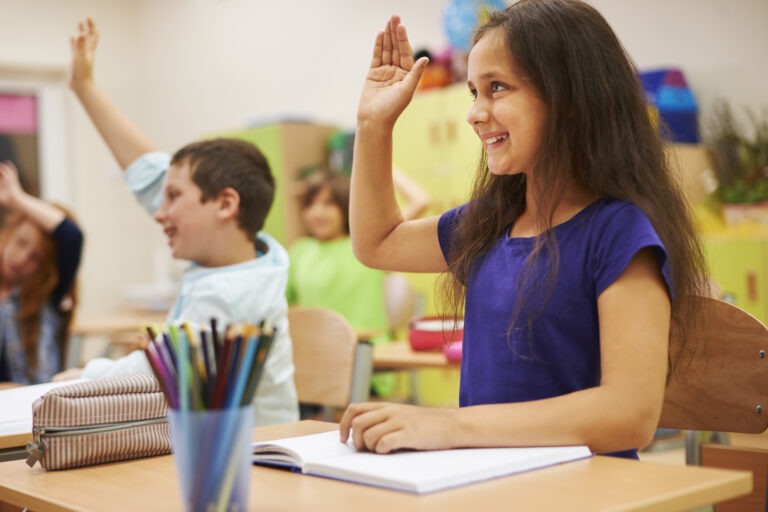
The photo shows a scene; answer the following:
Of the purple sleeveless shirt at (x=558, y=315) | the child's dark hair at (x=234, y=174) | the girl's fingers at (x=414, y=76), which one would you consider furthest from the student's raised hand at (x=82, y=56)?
the purple sleeveless shirt at (x=558, y=315)

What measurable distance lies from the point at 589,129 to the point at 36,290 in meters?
2.40

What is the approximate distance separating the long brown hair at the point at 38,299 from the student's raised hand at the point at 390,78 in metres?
2.08

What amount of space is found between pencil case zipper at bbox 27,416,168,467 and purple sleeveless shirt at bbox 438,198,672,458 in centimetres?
48

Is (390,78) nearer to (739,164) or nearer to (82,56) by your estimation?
(82,56)

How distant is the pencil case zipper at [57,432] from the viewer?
109cm

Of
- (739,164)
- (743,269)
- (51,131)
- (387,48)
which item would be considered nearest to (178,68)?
(51,131)

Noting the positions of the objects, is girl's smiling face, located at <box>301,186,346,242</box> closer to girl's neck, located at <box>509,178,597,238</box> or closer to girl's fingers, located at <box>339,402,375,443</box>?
girl's neck, located at <box>509,178,597,238</box>

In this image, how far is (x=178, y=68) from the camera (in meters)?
7.33

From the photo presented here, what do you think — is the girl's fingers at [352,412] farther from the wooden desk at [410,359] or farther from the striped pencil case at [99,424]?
the wooden desk at [410,359]

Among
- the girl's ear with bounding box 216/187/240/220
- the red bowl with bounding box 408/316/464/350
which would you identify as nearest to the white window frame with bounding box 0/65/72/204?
the red bowl with bounding box 408/316/464/350

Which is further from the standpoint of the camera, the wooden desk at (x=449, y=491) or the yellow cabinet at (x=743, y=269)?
the yellow cabinet at (x=743, y=269)

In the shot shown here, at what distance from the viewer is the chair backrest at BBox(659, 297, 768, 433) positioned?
132cm

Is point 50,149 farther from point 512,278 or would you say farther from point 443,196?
point 512,278

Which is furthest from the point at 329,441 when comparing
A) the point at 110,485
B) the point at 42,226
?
the point at 42,226
